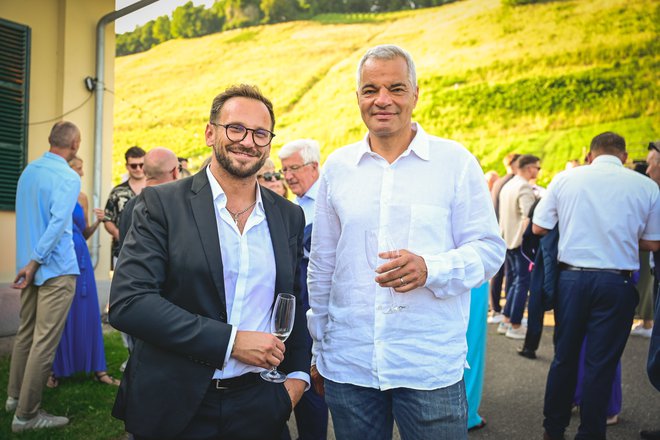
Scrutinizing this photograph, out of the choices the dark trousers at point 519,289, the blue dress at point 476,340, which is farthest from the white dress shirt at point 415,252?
the dark trousers at point 519,289

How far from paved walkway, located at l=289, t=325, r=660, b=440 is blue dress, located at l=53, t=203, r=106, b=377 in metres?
2.07

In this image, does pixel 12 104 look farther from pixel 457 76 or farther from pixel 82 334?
pixel 457 76

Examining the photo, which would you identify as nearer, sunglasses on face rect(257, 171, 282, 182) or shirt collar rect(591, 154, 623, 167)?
shirt collar rect(591, 154, 623, 167)

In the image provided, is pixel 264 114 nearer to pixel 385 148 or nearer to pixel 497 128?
pixel 385 148

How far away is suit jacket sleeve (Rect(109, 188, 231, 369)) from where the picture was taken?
187cm

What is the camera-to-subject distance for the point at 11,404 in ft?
15.0

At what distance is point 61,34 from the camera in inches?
324

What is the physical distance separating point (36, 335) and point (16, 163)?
13.0ft

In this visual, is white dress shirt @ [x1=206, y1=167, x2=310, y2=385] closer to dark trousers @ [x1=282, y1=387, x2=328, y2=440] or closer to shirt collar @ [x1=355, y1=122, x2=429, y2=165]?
shirt collar @ [x1=355, y1=122, x2=429, y2=165]

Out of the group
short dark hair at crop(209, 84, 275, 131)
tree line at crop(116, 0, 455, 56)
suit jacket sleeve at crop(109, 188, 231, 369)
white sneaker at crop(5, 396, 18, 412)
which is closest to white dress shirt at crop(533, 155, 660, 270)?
short dark hair at crop(209, 84, 275, 131)

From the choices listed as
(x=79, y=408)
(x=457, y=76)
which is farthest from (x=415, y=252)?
(x=457, y=76)

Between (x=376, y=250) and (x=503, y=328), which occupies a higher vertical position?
(x=376, y=250)

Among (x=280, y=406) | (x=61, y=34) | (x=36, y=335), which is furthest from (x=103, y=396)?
(x=61, y=34)

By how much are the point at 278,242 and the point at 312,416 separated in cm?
192
